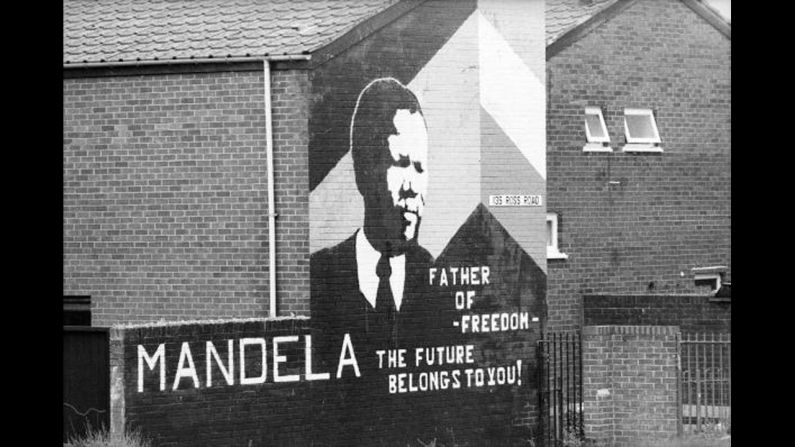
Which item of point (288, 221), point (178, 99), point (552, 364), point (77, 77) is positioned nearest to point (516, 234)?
point (552, 364)

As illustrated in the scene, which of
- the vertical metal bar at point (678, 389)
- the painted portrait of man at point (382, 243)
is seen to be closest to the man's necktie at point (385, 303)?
the painted portrait of man at point (382, 243)

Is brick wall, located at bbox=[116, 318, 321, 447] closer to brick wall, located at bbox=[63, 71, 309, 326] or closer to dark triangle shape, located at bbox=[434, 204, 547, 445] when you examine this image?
brick wall, located at bbox=[63, 71, 309, 326]

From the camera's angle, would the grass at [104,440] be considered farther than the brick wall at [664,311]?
No

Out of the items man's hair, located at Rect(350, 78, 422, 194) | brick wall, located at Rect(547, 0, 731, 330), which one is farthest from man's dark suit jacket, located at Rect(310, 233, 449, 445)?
brick wall, located at Rect(547, 0, 731, 330)

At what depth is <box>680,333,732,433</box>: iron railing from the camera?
18.0 metres

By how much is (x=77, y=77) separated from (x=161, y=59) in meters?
1.21

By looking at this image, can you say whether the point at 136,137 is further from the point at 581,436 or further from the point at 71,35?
the point at 581,436

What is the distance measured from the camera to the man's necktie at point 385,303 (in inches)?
696

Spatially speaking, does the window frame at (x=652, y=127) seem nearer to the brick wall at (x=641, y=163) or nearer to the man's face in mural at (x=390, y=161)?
the brick wall at (x=641, y=163)

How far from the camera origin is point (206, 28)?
18078mm

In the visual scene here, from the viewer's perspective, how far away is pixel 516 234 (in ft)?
62.6

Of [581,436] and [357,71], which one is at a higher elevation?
[357,71]

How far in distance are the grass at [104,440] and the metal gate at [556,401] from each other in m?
5.74
